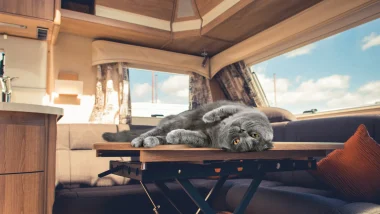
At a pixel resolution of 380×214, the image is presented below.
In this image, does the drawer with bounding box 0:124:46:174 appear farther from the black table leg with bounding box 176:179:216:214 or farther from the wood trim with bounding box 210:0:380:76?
the wood trim with bounding box 210:0:380:76

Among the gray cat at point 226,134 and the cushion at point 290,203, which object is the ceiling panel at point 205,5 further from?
the gray cat at point 226,134

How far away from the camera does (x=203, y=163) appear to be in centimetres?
108

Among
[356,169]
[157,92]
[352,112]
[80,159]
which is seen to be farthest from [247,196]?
[157,92]

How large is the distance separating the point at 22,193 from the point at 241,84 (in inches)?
136

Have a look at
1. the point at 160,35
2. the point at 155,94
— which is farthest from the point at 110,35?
the point at 155,94

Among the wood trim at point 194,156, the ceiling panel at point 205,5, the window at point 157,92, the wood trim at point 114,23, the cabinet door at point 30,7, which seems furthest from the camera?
the window at point 157,92

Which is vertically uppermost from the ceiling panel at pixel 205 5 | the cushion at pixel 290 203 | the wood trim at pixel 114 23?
the ceiling panel at pixel 205 5

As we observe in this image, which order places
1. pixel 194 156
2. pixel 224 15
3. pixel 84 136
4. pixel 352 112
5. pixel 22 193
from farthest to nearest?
pixel 224 15
pixel 352 112
pixel 84 136
pixel 22 193
pixel 194 156

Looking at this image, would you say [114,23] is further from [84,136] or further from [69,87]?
[84,136]

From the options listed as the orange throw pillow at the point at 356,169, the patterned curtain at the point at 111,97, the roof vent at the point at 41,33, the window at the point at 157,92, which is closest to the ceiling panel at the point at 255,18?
the window at the point at 157,92

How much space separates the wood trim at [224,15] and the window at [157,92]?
46.3 inches

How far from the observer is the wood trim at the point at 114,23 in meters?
3.59

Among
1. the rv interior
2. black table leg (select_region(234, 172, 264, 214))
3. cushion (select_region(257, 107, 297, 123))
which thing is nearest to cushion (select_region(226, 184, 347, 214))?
the rv interior

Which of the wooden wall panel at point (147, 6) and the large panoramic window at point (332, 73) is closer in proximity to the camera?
the large panoramic window at point (332, 73)
